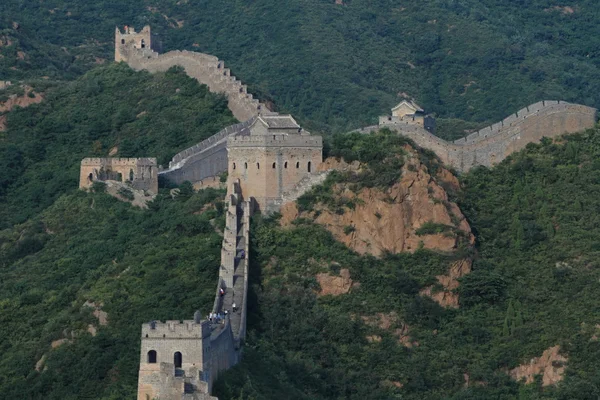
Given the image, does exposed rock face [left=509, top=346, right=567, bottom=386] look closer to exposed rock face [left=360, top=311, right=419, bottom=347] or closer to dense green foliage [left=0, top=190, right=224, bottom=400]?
exposed rock face [left=360, top=311, right=419, bottom=347]

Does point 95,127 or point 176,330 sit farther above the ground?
point 95,127

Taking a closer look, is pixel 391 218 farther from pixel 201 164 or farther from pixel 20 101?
pixel 20 101

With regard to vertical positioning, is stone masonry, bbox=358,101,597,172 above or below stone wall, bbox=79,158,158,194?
above

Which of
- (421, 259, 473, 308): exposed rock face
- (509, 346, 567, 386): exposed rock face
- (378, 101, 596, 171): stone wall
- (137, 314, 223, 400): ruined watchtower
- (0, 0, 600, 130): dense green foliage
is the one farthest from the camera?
(0, 0, 600, 130): dense green foliage

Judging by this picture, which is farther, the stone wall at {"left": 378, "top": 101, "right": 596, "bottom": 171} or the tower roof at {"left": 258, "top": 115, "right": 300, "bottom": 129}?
the stone wall at {"left": 378, "top": 101, "right": 596, "bottom": 171}

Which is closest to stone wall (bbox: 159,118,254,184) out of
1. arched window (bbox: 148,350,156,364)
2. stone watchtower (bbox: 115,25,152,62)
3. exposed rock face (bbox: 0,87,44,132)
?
exposed rock face (bbox: 0,87,44,132)

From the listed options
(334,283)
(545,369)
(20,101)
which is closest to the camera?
(545,369)

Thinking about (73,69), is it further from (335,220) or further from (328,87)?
(335,220)

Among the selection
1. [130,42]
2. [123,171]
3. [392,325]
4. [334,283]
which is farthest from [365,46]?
[392,325]
